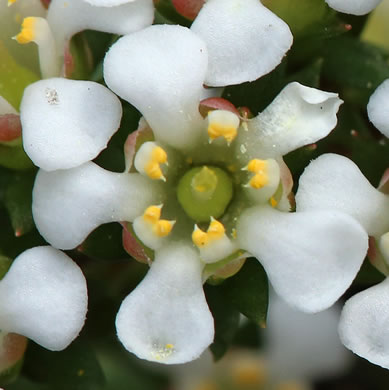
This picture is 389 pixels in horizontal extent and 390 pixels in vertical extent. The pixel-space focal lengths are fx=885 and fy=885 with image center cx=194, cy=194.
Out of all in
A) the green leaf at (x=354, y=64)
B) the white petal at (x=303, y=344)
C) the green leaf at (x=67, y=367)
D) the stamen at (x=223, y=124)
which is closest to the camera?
the stamen at (x=223, y=124)

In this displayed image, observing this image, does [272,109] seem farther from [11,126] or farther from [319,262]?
[11,126]

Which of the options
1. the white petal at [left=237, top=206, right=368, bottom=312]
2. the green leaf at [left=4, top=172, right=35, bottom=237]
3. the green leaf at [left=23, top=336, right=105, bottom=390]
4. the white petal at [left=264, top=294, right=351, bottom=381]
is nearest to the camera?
the white petal at [left=237, top=206, right=368, bottom=312]

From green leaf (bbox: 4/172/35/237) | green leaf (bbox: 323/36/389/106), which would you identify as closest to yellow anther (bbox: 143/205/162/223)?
green leaf (bbox: 4/172/35/237)

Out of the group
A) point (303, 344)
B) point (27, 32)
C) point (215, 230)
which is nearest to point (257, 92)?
point (215, 230)

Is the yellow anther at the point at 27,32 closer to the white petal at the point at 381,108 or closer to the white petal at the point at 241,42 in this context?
the white petal at the point at 241,42

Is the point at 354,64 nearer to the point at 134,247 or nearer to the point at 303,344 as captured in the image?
the point at 134,247

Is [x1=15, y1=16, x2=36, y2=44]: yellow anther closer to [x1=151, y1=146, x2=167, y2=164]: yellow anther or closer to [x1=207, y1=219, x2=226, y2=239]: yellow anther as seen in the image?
[x1=151, y1=146, x2=167, y2=164]: yellow anther

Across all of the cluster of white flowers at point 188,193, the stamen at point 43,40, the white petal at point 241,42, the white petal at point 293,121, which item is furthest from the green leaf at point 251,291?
the stamen at point 43,40
